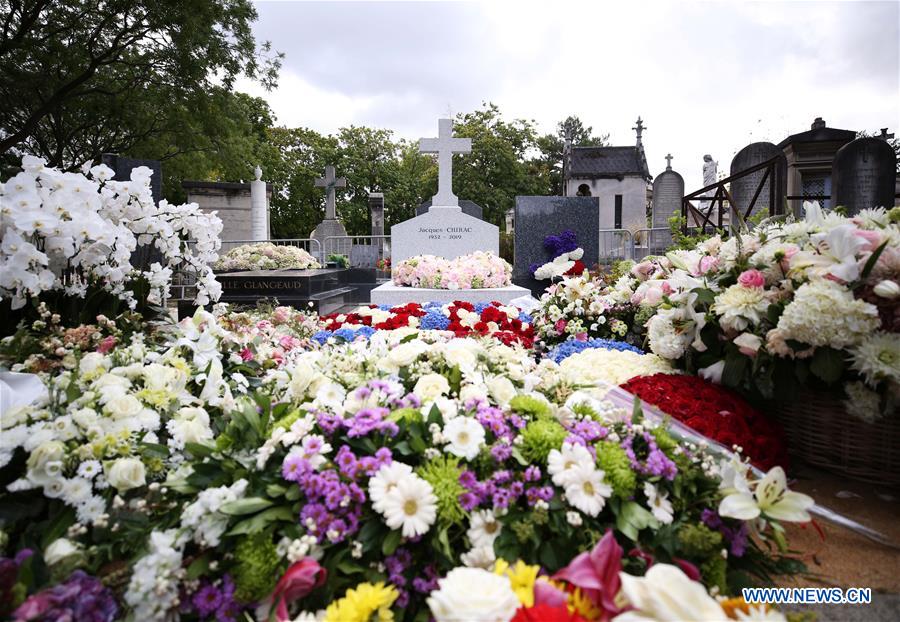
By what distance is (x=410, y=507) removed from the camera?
127cm

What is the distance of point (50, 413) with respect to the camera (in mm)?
1572

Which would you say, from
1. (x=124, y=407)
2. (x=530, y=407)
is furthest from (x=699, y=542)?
(x=124, y=407)

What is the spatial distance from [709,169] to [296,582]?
23075mm

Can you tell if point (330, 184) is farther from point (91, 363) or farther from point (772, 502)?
point (772, 502)

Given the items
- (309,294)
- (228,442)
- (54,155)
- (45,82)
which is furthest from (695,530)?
(54,155)

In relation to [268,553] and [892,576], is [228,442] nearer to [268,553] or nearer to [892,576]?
Answer: [268,553]

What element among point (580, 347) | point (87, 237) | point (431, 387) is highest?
point (87, 237)

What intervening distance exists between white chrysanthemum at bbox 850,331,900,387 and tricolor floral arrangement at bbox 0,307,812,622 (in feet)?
2.21

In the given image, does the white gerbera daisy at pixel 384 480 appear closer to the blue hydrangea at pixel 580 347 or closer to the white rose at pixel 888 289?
the white rose at pixel 888 289

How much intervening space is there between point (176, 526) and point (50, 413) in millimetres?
559

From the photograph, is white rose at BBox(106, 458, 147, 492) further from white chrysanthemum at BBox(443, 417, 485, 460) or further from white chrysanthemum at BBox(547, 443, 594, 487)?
white chrysanthemum at BBox(547, 443, 594, 487)

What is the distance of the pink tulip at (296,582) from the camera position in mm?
1132

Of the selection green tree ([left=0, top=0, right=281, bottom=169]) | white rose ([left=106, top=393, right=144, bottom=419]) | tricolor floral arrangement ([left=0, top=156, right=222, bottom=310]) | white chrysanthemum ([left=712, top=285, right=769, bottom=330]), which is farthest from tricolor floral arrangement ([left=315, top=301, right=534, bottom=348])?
green tree ([left=0, top=0, right=281, bottom=169])

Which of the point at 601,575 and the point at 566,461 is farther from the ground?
the point at 566,461
